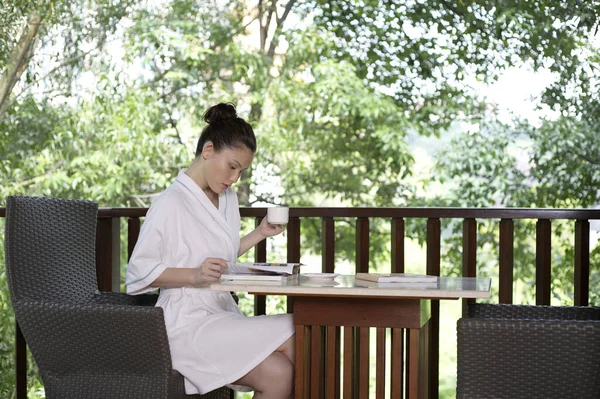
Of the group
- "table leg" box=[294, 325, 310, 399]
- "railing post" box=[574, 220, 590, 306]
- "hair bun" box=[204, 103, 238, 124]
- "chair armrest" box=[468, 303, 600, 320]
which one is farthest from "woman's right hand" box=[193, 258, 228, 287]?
"railing post" box=[574, 220, 590, 306]

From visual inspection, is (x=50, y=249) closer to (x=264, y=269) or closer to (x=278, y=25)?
(x=264, y=269)

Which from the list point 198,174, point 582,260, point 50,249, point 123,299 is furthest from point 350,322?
point 582,260

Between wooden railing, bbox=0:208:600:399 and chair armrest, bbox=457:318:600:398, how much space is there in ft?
4.27

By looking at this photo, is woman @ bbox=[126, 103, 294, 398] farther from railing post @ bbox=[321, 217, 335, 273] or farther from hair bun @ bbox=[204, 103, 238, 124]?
railing post @ bbox=[321, 217, 335, 273]

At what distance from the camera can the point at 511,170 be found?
748 centimetres

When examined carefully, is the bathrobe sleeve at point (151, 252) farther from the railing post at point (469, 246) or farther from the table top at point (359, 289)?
the railing post at point (469, 246)

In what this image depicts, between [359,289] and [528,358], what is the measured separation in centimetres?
41

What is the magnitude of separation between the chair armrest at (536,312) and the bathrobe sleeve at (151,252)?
932 mm

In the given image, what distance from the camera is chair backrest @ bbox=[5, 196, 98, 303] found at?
8.07 feet

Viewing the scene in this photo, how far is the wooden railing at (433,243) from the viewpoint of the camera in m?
3.23

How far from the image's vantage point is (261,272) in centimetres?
232

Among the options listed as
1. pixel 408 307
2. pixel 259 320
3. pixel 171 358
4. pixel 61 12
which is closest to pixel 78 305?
pixel 171 358

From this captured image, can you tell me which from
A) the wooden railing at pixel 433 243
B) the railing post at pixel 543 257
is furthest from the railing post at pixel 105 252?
the railing post at pixel 543 257

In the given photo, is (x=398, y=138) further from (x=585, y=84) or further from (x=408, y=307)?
(x=408, y=307)
